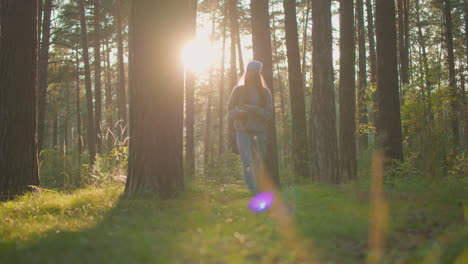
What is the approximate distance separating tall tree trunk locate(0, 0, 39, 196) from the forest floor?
0.94m

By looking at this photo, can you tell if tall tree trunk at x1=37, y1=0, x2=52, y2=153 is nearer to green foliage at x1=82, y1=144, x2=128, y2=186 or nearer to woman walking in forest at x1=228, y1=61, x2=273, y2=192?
green foliage at x1=82, y1=144, x2=128, y2=186

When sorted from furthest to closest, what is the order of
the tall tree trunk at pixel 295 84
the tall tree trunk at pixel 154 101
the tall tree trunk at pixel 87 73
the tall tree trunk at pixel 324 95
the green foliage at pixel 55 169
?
the tall tree trunk at pixel 87 73 → the tall tree trunk at pixel 295 84 → the green foliage at pixel 55 169 → the tall tree trunk at pixel 324 95 → the tall tree trunk at pixel 154 101

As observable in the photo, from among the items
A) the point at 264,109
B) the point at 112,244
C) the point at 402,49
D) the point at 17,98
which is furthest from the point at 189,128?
the point at 112,244

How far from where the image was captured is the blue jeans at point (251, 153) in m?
7.00

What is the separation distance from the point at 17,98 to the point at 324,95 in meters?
5.77

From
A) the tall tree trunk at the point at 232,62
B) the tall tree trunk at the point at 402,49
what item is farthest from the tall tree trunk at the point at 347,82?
the tall tree trunk at the point at 232,62

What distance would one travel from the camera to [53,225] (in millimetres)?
4008

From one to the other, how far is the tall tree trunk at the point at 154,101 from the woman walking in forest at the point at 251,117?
130cm

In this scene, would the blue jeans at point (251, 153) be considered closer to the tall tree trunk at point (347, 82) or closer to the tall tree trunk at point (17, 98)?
the tall tree trunk at point (347, 82)

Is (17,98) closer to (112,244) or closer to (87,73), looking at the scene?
(112,244)

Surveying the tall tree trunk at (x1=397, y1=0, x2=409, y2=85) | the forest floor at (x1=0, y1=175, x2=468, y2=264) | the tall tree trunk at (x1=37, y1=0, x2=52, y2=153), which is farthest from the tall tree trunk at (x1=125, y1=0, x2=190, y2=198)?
the tall tree trunk at (x1=397, y1=0, x2=409, y2=85)

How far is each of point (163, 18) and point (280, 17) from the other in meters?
24.9

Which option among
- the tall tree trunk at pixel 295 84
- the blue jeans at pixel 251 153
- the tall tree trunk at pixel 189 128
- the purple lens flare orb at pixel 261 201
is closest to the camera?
the purple lens flare orb at pixel 261 201

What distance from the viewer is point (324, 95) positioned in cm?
799
